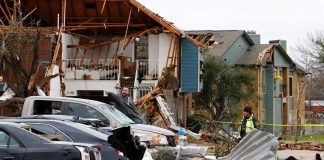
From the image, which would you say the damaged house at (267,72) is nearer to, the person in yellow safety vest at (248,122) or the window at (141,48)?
the window at (141,48)

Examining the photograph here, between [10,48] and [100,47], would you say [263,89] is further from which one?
[10,48]

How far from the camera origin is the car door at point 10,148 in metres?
11.5

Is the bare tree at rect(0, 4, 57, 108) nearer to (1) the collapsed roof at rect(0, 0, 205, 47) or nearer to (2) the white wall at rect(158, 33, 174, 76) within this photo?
(1) the collapsed roof at rect(0, 0, 205, 47)

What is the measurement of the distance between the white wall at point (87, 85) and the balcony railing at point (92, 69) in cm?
20

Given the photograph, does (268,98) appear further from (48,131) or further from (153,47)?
(48,131)

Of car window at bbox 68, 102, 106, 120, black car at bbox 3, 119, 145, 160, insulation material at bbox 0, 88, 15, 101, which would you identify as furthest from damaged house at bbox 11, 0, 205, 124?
black car at bbox 3, 119, 145, 160

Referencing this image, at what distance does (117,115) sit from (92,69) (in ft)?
54.3

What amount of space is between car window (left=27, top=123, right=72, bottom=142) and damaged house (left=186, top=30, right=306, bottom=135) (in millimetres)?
30774

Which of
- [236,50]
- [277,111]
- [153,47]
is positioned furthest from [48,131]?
[277,111]

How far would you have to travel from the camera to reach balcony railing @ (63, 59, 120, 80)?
3306cm

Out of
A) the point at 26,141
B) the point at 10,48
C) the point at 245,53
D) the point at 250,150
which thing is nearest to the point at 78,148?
the point at 26,141

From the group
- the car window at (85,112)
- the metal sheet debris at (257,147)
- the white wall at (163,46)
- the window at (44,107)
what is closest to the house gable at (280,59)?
the white wall at (163,46)

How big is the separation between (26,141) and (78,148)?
835 millimetres

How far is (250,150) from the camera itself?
15211mm
